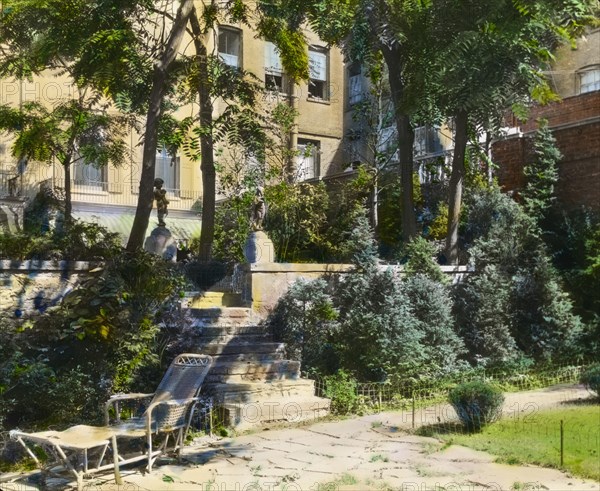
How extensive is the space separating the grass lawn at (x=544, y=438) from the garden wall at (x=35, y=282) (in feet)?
17.6

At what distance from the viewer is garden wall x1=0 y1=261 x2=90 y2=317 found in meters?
10.4

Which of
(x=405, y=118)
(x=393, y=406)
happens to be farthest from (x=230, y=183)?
(x=393, y=406)

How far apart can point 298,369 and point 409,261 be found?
3272 millimetres

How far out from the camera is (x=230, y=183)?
18.2m

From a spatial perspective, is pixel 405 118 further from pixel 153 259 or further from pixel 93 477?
pixel 93 477

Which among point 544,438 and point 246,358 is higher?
point 246,358

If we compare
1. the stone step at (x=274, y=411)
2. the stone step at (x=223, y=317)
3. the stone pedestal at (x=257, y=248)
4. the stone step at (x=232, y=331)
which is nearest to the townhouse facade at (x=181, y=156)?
the stone pedestal at (x=257, y=248)

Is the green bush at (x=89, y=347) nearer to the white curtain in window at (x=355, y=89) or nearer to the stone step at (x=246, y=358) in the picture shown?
the stone step at (x=246, y=358)

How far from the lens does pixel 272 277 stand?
492 inches

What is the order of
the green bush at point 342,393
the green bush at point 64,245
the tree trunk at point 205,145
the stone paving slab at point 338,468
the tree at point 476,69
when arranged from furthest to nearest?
the tree trunk at point 205,145
the tree at point 476,69
the green bush at point 64,245
the green bush at point 342,393
the stone paving slab at point 338,468

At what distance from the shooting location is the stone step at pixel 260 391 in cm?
996

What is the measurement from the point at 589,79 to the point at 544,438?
1846 cm

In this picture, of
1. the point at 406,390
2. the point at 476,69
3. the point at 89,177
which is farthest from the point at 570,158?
the point at 89,177

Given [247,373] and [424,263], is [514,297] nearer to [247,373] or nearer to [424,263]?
[424,263]
